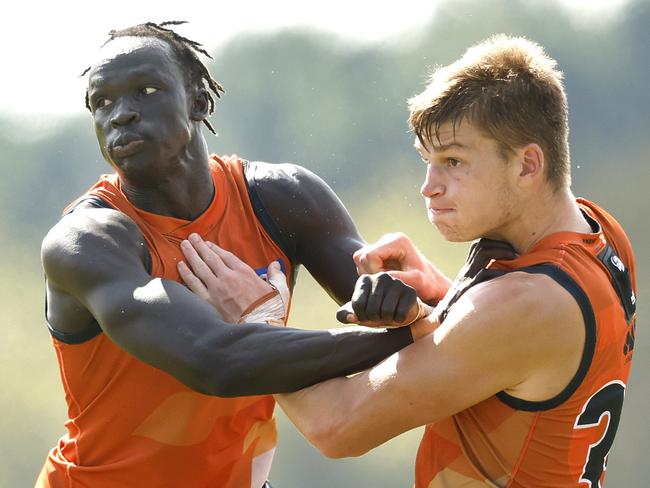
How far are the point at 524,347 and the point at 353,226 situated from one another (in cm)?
142

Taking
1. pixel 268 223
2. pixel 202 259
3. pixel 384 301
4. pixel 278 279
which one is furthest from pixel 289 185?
pixel 384 301

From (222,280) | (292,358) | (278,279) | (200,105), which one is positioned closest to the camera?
(292,358)

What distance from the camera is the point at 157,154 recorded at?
11.8ft

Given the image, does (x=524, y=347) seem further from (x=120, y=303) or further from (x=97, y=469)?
(x=97, y=469)

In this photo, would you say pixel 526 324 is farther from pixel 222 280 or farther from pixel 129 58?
pixel 129 58

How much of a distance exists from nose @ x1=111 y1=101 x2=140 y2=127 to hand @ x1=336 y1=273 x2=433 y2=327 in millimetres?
1048

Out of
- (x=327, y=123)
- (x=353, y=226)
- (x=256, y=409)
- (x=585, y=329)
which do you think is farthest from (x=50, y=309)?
(x=327, y=123)

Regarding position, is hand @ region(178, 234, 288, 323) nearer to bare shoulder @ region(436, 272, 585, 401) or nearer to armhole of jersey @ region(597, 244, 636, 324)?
bare shoulder @ region(436, 272, 585, 401)

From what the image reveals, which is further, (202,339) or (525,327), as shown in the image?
(202,339)

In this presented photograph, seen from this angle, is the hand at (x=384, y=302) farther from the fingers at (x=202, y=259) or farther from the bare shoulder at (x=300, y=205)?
the bare shoulder at (x=300, y=205)

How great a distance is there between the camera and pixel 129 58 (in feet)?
11.9

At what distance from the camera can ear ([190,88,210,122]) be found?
3.89 m

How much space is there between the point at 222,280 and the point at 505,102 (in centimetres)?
110

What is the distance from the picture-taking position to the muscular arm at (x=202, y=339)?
300 cm
